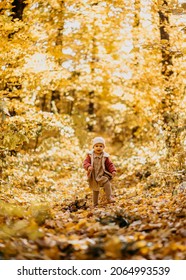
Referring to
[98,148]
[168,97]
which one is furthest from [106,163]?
[168,97]

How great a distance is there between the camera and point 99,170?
8.32m

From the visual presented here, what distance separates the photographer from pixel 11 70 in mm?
8586

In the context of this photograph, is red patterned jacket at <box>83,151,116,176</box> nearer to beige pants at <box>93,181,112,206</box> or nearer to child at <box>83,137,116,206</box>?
child at <box>83,137,116,206</box>

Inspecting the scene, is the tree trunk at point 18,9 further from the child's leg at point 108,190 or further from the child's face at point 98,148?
the child's leg at point 108,190

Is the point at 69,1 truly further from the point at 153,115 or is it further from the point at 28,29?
the point at 153,115

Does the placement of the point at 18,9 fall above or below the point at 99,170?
above

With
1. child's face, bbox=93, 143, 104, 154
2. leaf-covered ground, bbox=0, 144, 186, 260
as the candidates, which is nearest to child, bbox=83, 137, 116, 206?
child's face, bbox=93, 143, 104, 154

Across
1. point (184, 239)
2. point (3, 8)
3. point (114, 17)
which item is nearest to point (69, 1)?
point (114, 17)

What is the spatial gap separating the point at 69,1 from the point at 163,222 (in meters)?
7.16

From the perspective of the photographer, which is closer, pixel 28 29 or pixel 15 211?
pixel 15 211

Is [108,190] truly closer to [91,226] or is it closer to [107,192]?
[107,192]

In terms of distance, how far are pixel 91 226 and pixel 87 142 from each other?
11.0 meters

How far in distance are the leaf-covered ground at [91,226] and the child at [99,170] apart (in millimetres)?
308
